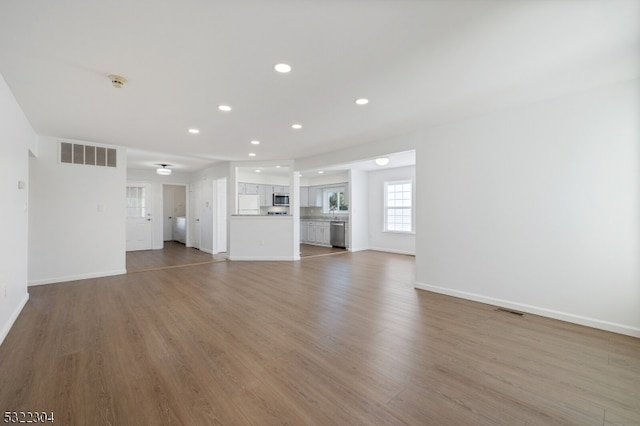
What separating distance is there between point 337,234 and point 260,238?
2.97m

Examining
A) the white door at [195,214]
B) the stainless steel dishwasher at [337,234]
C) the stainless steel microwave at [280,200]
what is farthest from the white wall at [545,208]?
the white door at [195,214]

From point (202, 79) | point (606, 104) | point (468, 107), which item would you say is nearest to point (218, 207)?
point (202, 79)

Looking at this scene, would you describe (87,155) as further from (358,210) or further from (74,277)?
(358,210)

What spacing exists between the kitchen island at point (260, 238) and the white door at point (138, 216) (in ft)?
12.0

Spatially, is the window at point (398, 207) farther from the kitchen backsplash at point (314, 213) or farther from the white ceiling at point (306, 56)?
the white ceiling at point (306, 56)

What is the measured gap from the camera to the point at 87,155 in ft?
16.2

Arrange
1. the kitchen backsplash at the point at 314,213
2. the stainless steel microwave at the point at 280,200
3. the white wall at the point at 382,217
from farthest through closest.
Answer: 1. the kitchen backsplash at the point at 314,213
2. the stainless steel microwave at the point at 280,200
3. the white wall at the point at 382,217

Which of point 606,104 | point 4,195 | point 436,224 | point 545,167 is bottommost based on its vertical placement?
point 436,224

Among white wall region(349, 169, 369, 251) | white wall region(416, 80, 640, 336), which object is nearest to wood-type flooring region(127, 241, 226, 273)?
white wall region(349, 169, 369, 251)

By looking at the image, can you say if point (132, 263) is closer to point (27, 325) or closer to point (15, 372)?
point (27, 325)

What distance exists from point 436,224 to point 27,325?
5.17 meters

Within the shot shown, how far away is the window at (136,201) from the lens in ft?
27.3

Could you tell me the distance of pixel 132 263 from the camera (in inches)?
252

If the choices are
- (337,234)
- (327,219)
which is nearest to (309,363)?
(337,234)
